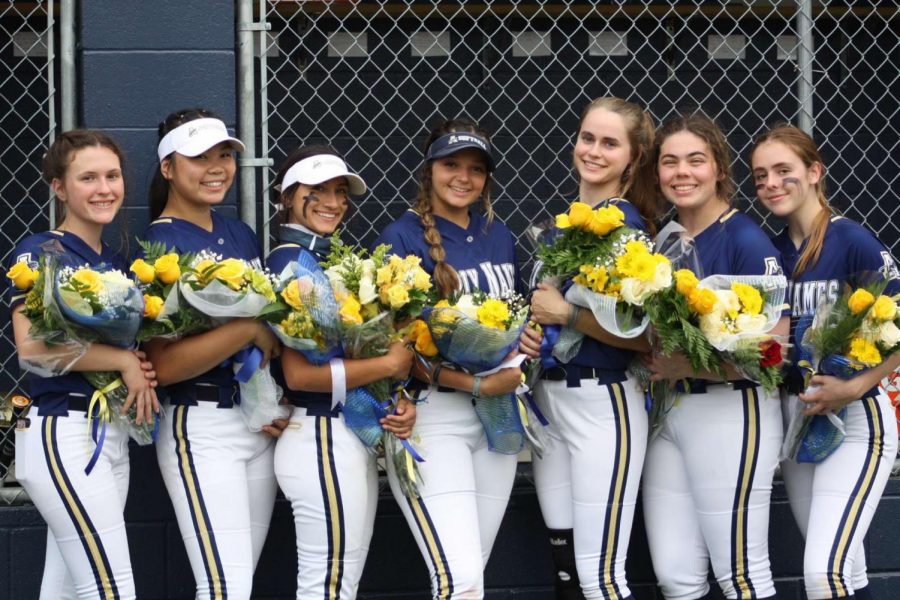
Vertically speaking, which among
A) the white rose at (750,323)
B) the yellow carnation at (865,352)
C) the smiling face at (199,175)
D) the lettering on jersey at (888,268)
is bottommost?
the yellow carnation at (865,352)

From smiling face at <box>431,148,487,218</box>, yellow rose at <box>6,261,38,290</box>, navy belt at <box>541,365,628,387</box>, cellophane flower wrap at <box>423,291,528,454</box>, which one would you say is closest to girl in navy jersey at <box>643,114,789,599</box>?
navy belt at <box>541,365,628,387</box>

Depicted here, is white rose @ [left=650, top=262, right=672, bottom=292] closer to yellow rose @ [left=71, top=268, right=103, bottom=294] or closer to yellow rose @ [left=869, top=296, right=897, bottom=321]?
yellow rose @ [left=869, top=296, right=897, bottom=321]

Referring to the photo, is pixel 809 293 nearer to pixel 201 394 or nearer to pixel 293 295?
pixel 293 295

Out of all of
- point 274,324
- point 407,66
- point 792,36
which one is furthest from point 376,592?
point 792,36

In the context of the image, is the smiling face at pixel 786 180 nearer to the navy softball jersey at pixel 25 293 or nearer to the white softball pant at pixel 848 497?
the white softball pant at pixel 848 497

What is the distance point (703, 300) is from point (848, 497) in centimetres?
76

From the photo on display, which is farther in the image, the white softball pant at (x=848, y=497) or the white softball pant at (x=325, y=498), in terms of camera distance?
the white softball pant at (x=848, y=497)

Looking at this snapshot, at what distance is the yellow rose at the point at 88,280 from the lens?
329 cm

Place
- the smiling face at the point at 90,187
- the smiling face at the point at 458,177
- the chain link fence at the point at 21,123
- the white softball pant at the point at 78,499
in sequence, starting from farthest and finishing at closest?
the chain link fence at the point at 21,123 < the smiling face at the point at 458,177 < the smiling face at the point at 90,187 < the white softball pant at the point at 78,499

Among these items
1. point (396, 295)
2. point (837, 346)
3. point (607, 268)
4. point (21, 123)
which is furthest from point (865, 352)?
point (21, 123)

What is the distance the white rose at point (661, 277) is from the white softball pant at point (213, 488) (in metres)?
1.21

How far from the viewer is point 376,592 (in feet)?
14.2

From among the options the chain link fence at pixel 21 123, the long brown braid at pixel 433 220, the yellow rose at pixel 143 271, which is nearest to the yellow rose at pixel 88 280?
the yellow rose at pixel 143 271

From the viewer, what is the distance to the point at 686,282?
3.52m
